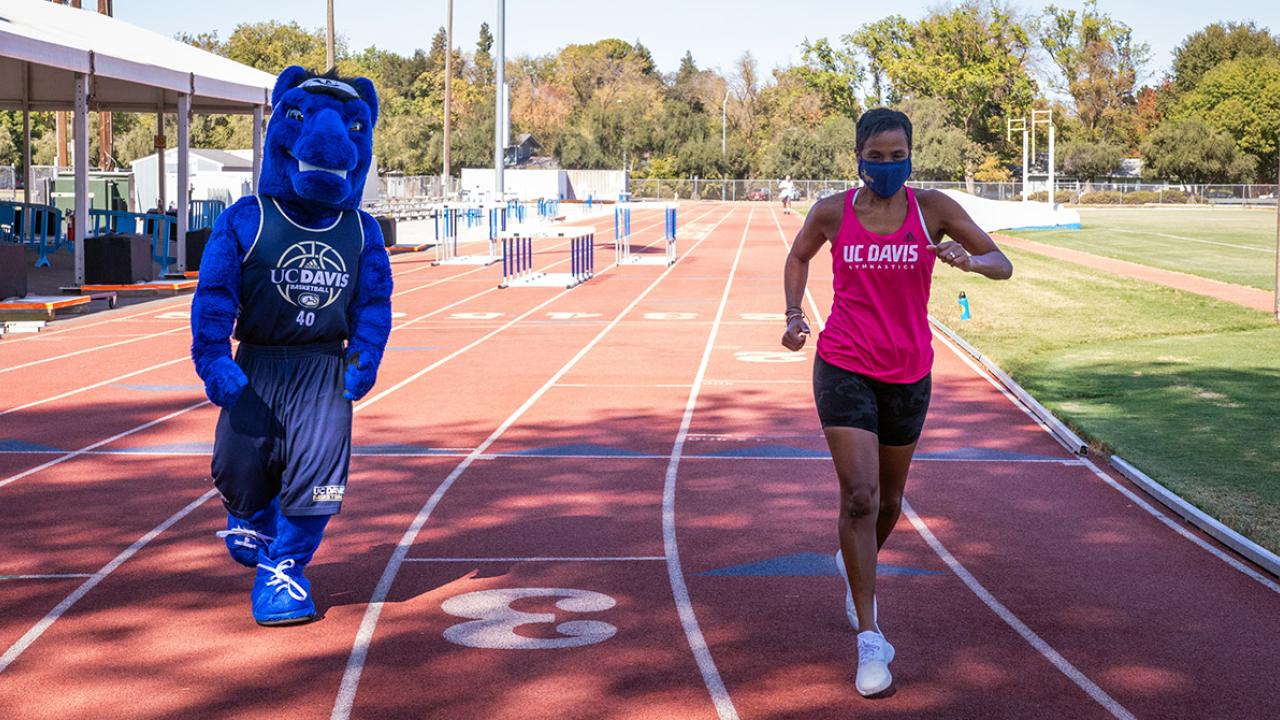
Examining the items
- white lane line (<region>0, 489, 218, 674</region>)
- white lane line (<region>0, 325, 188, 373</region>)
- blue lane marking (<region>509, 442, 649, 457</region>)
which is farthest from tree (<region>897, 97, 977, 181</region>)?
white lane line (<region>0, 489, 218, 674</region>)

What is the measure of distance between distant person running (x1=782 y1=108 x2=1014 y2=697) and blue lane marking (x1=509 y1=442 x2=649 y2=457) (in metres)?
4.98

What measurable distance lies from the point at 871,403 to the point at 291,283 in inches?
96.3

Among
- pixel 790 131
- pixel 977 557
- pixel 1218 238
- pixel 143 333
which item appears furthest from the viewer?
pixel 790 131

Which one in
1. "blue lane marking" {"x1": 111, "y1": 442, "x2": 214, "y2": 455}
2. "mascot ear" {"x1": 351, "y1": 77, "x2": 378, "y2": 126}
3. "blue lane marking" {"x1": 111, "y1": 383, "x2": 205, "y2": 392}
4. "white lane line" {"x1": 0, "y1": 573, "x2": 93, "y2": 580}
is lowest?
"white lane line" {"x1": 0, "y1": 573, "x2": 93, "y2": 580}

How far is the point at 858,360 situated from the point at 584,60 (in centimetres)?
14428

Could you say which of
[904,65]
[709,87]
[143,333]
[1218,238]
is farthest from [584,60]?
[143,333]

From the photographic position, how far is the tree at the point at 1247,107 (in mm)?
103625

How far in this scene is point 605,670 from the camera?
5688mm

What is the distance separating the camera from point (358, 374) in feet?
20.8

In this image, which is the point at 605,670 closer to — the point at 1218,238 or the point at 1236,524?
the point at 1236,524

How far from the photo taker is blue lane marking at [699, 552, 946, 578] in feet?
23.6

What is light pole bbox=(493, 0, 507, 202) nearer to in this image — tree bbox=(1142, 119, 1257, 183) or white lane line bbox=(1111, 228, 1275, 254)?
white lane line bbox=(1111, 228, 1275, 254)

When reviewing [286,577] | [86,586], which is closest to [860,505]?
[286,577]

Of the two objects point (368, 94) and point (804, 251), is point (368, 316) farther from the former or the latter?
point (804, 251)
